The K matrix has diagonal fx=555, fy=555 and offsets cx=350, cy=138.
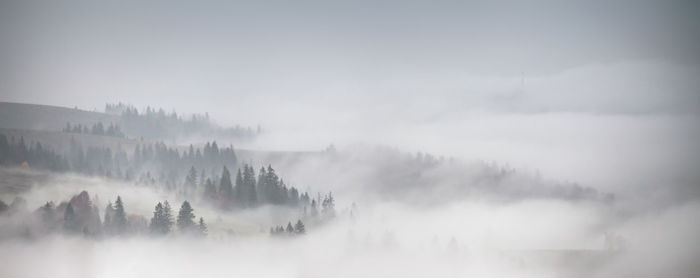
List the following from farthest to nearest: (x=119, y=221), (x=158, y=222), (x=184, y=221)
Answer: (x=184, y=221)
(x=158, y=222)
(x=119, y=221)

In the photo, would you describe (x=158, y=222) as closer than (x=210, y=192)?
Yes

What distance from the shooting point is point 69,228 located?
420ft

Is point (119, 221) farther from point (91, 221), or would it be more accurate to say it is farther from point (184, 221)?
point (184, 221)

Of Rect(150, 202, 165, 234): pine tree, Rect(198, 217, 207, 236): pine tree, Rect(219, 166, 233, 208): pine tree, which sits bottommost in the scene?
Rect(198, 217, 207, 236): pine tree

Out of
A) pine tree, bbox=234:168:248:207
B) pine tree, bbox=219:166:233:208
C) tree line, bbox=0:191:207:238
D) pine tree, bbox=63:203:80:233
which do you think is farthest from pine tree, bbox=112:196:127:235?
pine tree, bbox=234:168:248:207

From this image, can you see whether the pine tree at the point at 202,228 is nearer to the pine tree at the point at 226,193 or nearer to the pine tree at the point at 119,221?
the pine tree at the point at 119,221

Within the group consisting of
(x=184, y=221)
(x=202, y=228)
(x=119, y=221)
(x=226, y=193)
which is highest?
(x=226, y=193)

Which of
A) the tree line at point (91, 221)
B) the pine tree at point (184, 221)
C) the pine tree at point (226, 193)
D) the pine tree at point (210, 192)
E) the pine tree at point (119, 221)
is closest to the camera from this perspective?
the tree line at point (91, 221)

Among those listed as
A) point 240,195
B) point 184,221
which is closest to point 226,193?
point 240,195

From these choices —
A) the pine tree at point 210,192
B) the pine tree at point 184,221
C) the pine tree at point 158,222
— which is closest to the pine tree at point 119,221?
the pine tree at point 158,222

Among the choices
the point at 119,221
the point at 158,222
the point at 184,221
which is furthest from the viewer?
the point at 184,221

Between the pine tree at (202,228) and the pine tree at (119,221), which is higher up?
the pine tree at (119,221)

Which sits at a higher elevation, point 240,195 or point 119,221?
point 240,195

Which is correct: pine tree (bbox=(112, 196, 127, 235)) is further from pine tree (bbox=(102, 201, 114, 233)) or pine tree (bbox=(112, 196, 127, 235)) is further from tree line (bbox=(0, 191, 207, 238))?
pine tree (bbox=(102, 201, 114, 233))
